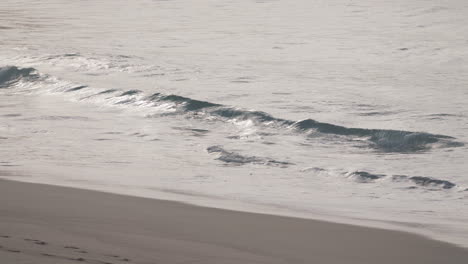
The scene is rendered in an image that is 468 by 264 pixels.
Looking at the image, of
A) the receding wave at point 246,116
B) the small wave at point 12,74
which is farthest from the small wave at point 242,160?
the small wave at point 12,74

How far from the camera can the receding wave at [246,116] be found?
10305 millimetres

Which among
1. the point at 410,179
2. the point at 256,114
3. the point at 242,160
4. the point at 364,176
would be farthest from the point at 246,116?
the point at 410,179

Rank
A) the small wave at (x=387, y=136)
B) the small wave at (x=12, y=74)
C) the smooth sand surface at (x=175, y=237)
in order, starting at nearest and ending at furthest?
the smooth sand surface at (x=175, y=237)
the small wave at (x=387, y=136)
the small wave at (x=12, y=74)

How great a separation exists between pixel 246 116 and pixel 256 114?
145 millimetres

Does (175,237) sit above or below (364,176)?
above

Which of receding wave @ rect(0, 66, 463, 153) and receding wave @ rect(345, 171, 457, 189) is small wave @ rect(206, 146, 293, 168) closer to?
receding wave @ rect(345, 171, 457, 189)

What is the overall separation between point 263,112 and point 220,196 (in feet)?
15.6

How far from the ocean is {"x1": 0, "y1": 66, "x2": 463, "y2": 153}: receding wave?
0.04 meters

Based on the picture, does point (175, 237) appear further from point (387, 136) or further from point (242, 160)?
point (387, 136)

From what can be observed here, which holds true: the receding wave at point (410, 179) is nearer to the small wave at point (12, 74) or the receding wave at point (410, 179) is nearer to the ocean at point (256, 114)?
the ocean at point (256, 114)

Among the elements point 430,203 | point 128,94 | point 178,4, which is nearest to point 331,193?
point 430,203

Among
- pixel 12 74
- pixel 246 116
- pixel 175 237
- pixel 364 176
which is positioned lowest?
pixel 12 74

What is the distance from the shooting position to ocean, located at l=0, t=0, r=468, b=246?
25.5 ft

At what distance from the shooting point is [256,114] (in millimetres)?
12023
